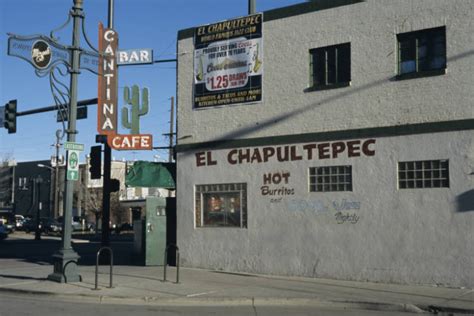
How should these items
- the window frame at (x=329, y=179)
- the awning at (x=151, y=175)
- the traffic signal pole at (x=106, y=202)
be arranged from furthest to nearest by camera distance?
the traffic signal pole at (x=106, y=202)
the awning at (x=151, y=175)
the window frame at (x=329, y=179)

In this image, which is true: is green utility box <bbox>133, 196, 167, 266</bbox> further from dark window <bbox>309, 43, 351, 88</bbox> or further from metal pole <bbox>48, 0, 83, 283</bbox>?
dark window <bbox>309, 43, 351, 88</bbox>

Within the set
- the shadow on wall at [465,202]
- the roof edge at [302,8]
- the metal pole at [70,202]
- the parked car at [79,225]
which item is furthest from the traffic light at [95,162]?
the parked car at [79,225]

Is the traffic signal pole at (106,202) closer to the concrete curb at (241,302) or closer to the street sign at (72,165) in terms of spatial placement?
the street sign at (72,165)

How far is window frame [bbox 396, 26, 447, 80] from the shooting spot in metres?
14.2

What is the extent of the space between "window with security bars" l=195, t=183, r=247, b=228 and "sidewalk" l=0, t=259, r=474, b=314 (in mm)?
1727

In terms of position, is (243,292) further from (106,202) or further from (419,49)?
(106,202)

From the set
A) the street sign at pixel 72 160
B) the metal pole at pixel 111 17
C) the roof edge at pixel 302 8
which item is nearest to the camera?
the street sign at pixel 72 160

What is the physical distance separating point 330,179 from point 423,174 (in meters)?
2.46

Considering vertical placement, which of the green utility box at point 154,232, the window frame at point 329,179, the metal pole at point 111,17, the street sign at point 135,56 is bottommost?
the green utility box at point 154,232

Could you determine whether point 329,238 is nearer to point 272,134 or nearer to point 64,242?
point 272,134

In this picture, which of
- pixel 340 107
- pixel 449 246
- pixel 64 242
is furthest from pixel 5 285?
pixel 449 246

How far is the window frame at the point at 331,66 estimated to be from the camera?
15.6 meters

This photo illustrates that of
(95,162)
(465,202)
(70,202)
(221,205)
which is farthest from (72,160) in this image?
(465,202)

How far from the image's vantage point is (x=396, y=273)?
1443cm
